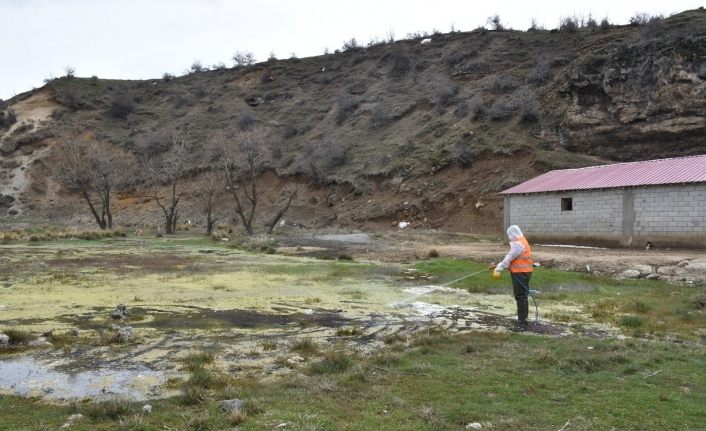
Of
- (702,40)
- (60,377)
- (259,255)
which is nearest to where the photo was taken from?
(60,377)

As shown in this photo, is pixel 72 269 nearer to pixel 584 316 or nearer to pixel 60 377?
pixel 60 377

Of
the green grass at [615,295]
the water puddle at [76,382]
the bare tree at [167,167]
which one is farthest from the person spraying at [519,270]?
the bare tree at [167,167]

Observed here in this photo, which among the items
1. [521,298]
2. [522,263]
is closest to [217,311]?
[521,298]

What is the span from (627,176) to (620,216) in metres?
2.18

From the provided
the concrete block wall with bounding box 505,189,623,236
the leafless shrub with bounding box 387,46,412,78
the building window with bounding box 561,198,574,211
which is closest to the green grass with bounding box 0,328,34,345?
the concrete block wall with bounding box 505,189,623,236

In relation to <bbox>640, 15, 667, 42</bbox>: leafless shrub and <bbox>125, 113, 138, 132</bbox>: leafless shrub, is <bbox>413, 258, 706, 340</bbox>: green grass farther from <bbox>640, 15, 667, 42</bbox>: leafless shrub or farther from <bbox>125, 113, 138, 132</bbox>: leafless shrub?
<bbox>125, 113, 138, 132</bbox>: leafless shrub

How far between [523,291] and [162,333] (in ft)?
20.2

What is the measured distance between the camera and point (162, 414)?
555 cm

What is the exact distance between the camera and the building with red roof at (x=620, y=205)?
2280 centimetres

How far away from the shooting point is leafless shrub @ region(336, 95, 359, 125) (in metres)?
54.6

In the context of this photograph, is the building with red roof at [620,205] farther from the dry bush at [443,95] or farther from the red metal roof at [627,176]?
the dry bush at [443,95]

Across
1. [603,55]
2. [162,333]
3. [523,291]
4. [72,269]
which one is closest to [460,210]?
[603,55]

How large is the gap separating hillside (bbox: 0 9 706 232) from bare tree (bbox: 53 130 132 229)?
60.6 inches

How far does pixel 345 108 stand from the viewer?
5509 cm
